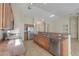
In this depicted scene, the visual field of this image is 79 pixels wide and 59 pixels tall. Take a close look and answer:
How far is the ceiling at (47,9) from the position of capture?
45.4 inches

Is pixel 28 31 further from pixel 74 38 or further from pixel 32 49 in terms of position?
pixel 74 38

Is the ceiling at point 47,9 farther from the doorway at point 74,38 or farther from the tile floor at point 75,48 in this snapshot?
the tile floor at point 75,48

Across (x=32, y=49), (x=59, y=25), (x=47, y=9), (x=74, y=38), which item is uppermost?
(x=47, y=9)

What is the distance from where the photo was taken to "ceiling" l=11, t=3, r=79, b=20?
1.15 m

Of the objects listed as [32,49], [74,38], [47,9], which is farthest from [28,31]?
[74,38]

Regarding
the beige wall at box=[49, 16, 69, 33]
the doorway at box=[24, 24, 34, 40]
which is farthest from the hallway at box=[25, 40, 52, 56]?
the beige wall at box=[49, 16, 69, 33]

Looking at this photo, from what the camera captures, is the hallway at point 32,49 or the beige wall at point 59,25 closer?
the hallway at point 32,49

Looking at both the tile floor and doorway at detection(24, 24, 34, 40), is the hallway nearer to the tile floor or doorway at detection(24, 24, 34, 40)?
doorway at detection(24, 24, 34, 40)

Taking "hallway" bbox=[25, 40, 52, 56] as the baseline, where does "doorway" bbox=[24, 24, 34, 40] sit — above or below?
above

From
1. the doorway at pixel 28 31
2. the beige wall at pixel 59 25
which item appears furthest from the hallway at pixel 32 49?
the beige wall at pixel 59 25

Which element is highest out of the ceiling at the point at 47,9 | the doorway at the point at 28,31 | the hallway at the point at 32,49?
the ceiling at the point at 47,9

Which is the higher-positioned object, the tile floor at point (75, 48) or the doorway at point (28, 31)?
the doorway at point (28, 31)

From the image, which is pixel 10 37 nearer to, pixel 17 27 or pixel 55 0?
pixel 17 27

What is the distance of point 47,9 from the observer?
Result: 1292mm
